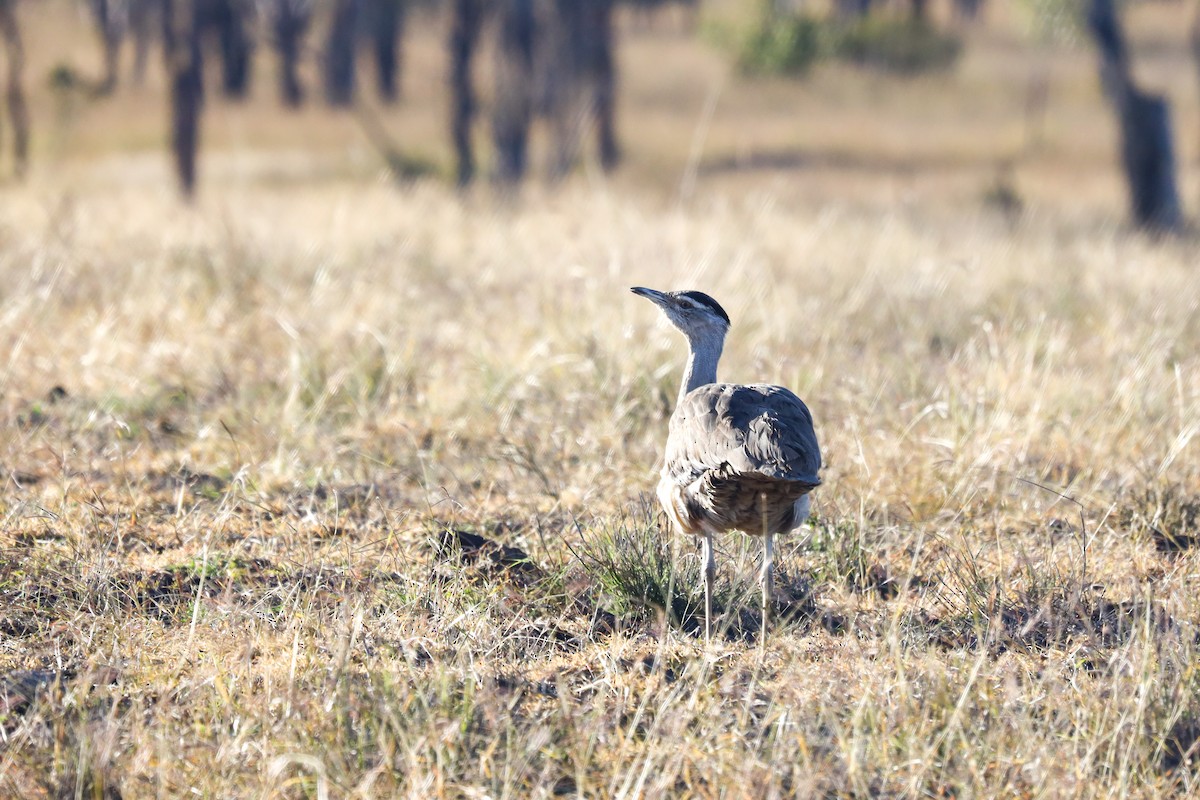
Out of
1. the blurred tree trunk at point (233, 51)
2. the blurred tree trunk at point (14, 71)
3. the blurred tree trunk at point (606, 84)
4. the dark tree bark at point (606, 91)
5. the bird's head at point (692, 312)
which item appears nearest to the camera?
the bird's head at point (692, 312)

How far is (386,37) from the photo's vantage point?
45.1 m

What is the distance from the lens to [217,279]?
7801 mm

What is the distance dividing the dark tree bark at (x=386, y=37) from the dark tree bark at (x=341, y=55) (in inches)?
29.0

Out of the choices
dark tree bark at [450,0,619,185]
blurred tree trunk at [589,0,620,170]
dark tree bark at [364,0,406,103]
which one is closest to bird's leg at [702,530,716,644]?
dark tree bark at [450,0,619,185]

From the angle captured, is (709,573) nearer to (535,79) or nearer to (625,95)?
(535,79)

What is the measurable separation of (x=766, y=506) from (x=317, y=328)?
4.08 meters

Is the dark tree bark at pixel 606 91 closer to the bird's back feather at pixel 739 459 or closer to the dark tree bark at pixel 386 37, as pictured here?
the dark tree bark at pixel 386 37

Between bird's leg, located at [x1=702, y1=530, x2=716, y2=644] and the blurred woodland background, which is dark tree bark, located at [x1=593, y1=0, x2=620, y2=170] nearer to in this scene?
the blurred woodland background

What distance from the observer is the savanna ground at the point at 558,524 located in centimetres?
305

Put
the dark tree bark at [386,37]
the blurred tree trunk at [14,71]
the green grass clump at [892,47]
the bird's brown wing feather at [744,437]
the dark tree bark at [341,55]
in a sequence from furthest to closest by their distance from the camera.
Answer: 1. the dark tree bark at [386,37]
2. the green grass clump at [892,47]
3. the dark tree bark at [341,55]
4. the blurred tree trunk at [14,71]
5. the bird's brown wing feather at [744,437]

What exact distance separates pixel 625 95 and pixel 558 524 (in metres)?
38.2

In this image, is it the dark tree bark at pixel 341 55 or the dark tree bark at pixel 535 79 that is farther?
the dark tree bark at pixel 341 55

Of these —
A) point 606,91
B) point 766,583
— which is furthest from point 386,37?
point 766,583

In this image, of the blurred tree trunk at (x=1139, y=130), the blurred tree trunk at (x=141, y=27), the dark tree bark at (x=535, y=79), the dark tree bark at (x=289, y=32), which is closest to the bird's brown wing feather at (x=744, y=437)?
the dark tree bark at (x=535, y=79)
